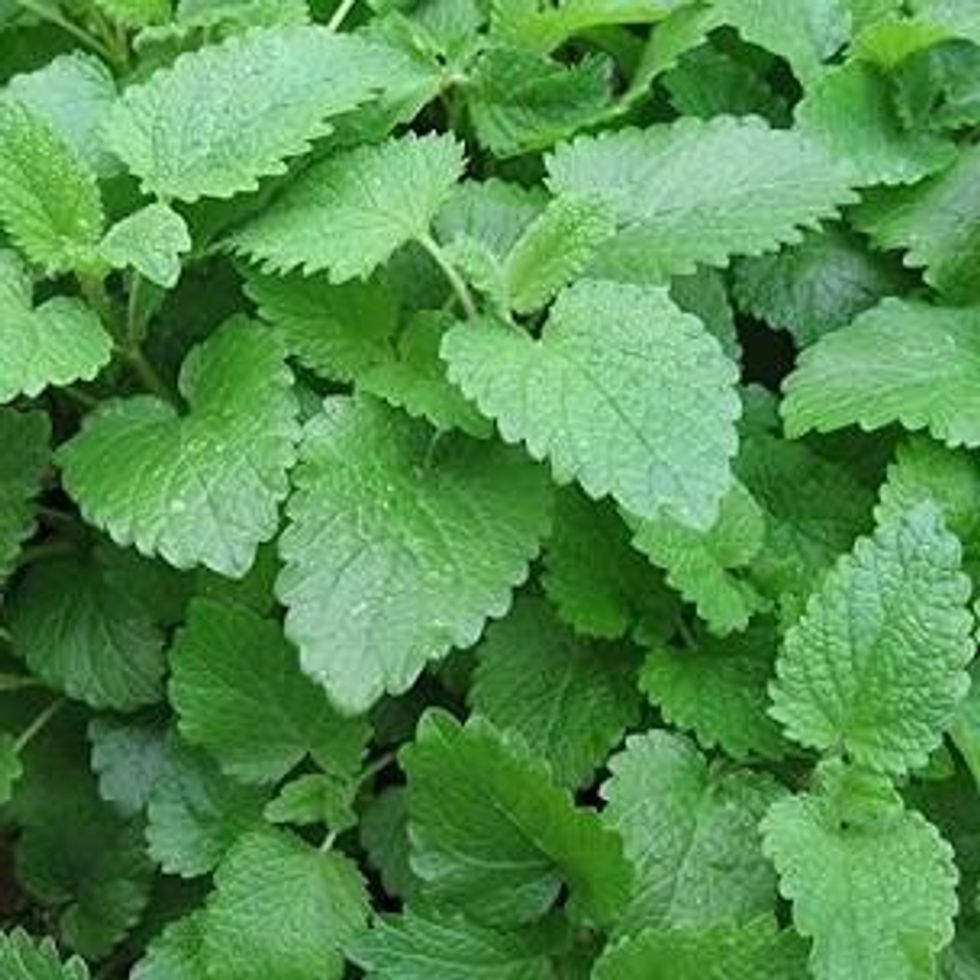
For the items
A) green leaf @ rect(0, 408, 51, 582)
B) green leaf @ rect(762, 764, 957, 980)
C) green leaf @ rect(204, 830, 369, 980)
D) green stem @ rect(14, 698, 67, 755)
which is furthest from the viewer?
green stem @ rect(14, 698, 67, 755)

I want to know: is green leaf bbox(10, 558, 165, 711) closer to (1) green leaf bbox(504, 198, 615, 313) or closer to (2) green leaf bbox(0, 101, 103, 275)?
(2) green leaf bbox(0, 101, 103, 275)

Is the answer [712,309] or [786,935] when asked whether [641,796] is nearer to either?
[786,935]

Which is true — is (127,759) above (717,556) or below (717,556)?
below

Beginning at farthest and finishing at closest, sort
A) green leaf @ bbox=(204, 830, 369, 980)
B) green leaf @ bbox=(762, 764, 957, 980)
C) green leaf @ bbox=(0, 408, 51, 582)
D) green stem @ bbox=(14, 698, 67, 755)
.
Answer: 1. green stem @ bbox=(14, 698, 67, 755)
2. green leaf @ bbox=(0, 408, 51, 582)
3. green leaf @ bbox=(204, 830, 369, 980)
4. green leaf @ bbox=(762, 764, 957, 980)

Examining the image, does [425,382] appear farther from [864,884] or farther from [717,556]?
[864,884]

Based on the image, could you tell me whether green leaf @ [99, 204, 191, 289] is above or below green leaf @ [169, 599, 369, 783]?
above

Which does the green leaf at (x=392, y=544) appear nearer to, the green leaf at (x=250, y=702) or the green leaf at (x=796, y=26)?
the green leaf at (x=250, y=702)

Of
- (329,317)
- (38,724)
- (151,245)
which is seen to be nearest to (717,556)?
(329,317)

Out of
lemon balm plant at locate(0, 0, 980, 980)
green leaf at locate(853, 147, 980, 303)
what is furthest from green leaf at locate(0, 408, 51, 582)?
green leaf at locate(853, 147, 980, 303)
